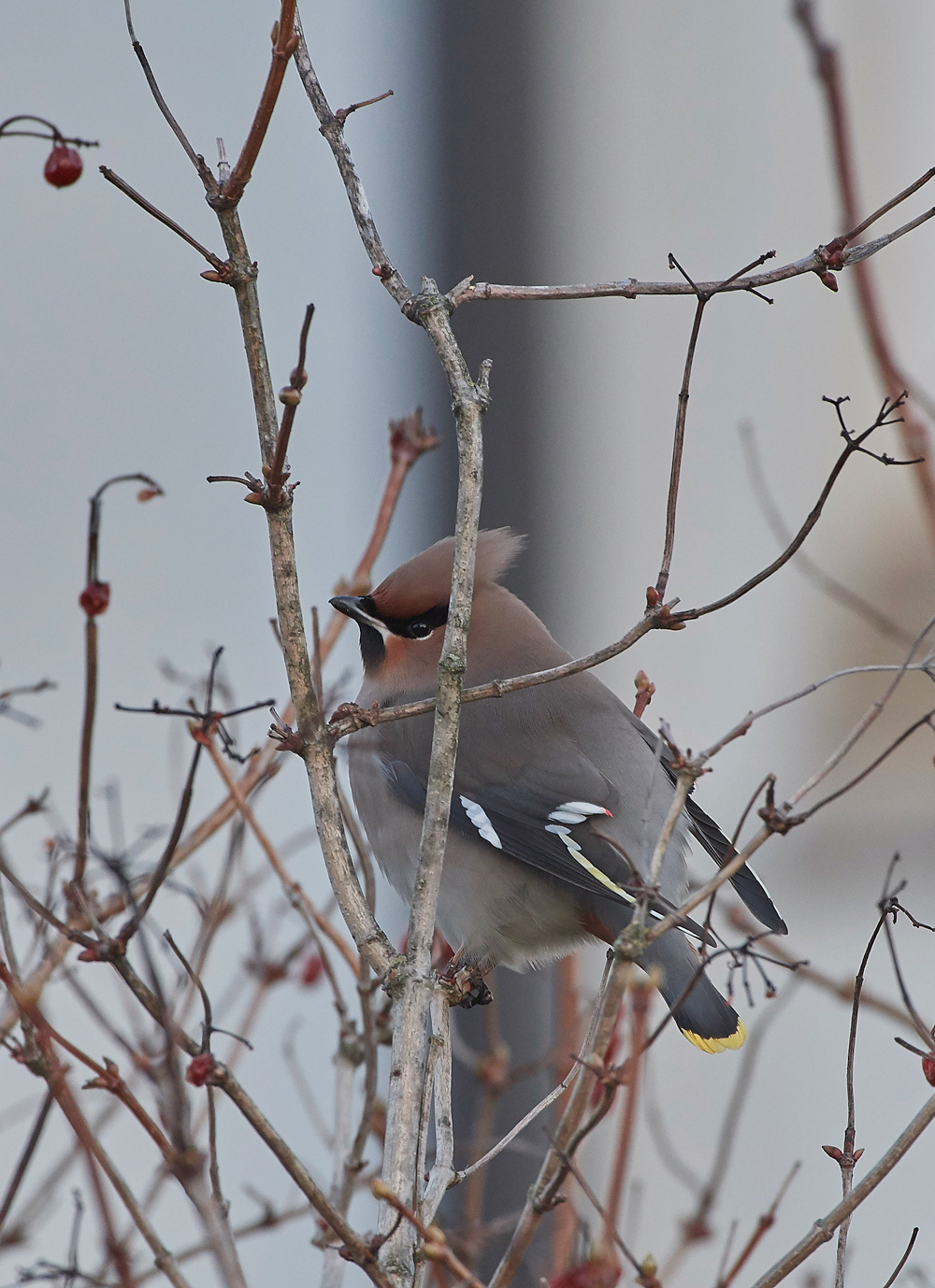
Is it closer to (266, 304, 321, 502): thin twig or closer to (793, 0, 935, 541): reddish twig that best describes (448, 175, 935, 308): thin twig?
(793, 0, 935, 541): reddish twig

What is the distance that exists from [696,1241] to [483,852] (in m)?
0.61

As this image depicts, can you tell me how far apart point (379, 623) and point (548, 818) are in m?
0.45

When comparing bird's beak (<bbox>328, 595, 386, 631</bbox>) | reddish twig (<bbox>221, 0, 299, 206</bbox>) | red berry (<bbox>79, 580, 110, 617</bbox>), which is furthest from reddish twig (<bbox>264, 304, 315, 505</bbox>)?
bird's beak (<bbox>328, 595, 386, 631</bbox>)

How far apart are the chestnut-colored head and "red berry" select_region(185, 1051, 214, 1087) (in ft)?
3.48

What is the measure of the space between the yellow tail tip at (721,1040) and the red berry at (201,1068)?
2.61 feet

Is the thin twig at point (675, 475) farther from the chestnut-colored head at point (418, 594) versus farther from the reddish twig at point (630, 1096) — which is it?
the chestnut-colored head at point (418, 594)

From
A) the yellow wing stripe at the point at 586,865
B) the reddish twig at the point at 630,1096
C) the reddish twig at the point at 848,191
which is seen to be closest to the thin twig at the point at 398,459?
the yellow wing stripe at the point at 586,865

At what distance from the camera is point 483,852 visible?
7.34 ft

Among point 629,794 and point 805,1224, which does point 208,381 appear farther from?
point 805,1224

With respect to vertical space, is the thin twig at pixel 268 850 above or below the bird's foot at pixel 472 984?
above

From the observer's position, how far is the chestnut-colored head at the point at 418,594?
90.4 inches

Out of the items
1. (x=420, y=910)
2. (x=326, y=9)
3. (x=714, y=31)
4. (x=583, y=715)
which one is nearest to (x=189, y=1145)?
(x=420, y=910)

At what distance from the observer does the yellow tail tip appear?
6.13ft

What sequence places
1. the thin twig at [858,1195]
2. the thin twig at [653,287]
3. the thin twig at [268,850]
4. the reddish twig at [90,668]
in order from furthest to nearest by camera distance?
the thin twig at [268,850], the reddish twig at [90,668], the thin twig at [653,287], the thin twig at [858,1195]
